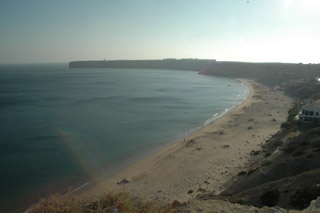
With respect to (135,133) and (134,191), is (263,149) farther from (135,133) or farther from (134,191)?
(135,133)

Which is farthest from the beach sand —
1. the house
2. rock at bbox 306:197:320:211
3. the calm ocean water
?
rock at bbox 306:197:320:211

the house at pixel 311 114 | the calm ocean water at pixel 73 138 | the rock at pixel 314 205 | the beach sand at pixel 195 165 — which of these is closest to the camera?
the rock at pixel 314 205

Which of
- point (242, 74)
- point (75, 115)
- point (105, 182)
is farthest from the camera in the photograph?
point (242, 74)

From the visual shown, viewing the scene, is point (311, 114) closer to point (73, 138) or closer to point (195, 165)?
point (195, 165)

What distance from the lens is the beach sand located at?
59.2 ft

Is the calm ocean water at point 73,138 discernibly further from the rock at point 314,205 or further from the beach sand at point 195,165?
the rock at point 314,205

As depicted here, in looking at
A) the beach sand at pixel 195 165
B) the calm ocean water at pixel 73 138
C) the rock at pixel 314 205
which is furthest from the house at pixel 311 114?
the rock at pixel 314 205

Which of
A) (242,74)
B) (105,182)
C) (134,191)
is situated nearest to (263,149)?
(134,191)

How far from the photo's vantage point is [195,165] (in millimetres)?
22516

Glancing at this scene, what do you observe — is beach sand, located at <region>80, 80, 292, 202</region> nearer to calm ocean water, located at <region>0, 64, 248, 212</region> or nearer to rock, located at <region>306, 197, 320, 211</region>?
calm ocean water, located at <region>0, 64, 248, 212</region>

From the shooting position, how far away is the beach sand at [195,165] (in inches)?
711

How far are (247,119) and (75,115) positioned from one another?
3121cm

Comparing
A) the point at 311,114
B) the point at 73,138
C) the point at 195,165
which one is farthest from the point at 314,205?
the point at 73,138

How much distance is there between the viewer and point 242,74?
154 m
